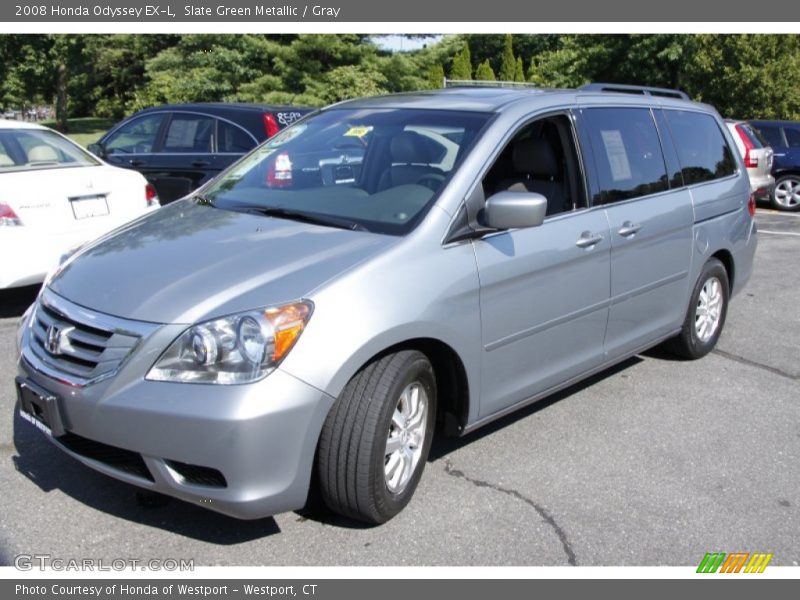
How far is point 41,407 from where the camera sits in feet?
10.6

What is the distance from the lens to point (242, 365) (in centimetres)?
298

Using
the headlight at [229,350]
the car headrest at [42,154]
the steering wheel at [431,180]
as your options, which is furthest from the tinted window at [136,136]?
the headlight at [229,350]

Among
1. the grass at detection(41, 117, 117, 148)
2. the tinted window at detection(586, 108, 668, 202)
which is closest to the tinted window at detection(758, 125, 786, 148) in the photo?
the tinted window at detection(586, 108, 668, 202)

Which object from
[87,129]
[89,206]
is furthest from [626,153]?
[87,129]

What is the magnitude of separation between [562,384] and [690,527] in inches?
41.1

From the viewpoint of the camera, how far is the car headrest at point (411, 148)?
409 centimetres

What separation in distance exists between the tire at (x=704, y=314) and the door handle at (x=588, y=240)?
146cm

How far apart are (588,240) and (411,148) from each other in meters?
1.04

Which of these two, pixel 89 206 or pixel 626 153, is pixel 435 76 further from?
pixel 626 153

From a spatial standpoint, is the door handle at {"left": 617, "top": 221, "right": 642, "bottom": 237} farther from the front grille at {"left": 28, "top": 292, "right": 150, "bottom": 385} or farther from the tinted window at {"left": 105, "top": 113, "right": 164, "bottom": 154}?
the tinted window at {"left": 105, "top": 113, "right": 164, "bottom": 154}

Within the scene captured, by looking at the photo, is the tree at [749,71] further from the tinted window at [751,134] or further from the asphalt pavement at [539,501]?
the asphalt pavement at [539,501]

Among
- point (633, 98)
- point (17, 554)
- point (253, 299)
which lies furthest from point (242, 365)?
point (633, 98)

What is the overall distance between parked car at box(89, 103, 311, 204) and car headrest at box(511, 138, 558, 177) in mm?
4513

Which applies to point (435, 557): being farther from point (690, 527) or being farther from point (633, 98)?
point (633, 98)
